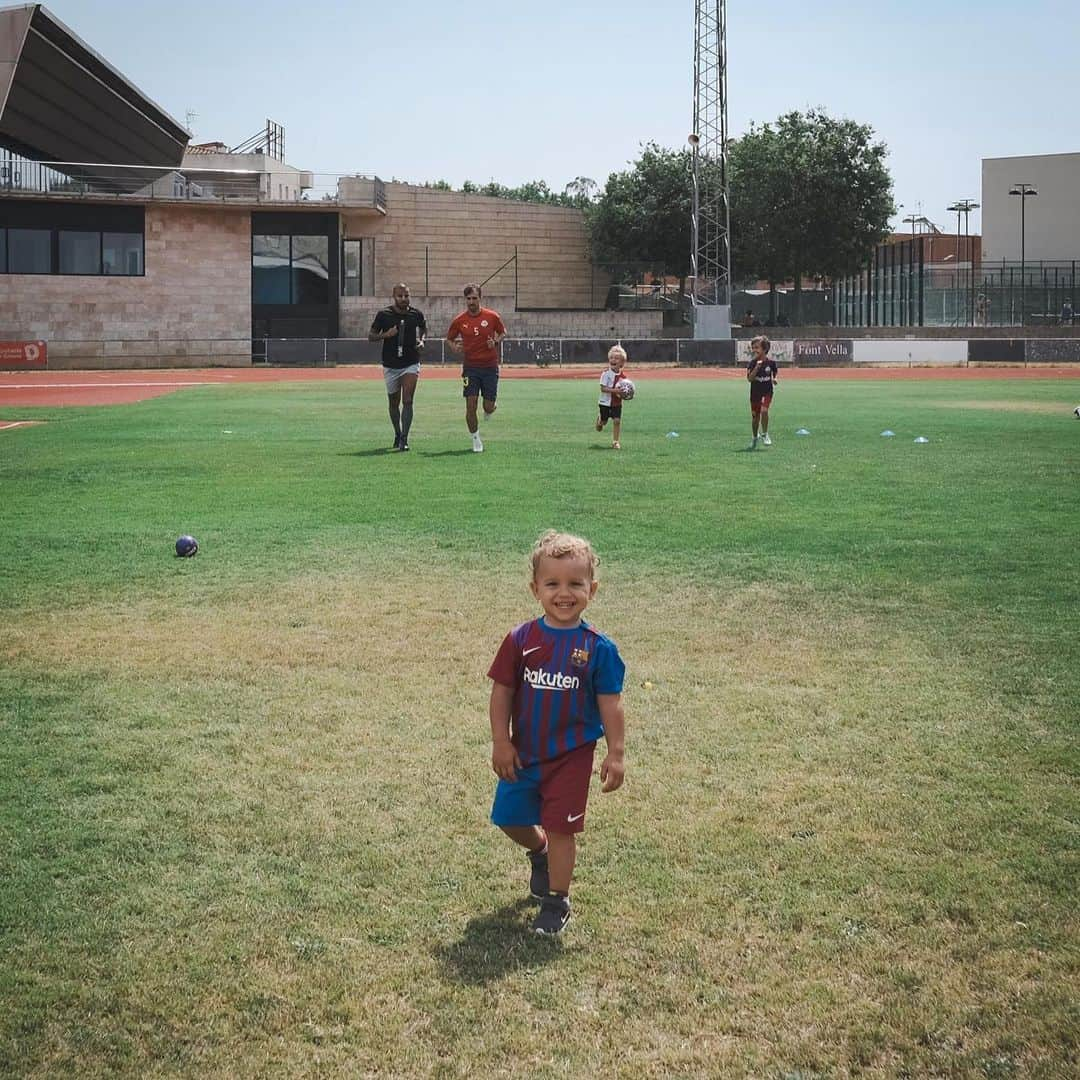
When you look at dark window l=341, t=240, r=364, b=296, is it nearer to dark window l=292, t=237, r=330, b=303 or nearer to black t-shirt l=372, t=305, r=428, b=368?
dark window l=292, t=237, r=330, b=303

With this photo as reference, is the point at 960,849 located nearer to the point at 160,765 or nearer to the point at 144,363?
the point at 160,765

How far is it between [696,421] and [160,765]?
19.3m

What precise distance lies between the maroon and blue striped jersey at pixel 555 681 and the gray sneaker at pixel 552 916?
427 mm

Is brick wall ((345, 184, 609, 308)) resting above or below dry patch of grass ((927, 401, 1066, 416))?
above

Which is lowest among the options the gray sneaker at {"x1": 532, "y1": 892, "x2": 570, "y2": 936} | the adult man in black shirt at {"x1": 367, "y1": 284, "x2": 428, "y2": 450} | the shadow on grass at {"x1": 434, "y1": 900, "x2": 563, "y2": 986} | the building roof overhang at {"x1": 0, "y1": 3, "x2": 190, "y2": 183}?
the shadow on grass at {"x1": 434, "y1": 900, "x2": 563, "y2": 986}

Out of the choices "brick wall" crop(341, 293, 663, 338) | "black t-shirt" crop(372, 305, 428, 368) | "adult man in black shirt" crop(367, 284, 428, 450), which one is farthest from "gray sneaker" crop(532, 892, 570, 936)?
"brick wall" crop(341, 293, 663, 338)

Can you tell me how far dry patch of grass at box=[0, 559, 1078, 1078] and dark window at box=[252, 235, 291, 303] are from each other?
169 ft

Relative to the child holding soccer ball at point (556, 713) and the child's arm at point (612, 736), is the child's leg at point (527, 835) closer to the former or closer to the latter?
the child holding soccer ball at point (556, 713)

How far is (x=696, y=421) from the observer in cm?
2419

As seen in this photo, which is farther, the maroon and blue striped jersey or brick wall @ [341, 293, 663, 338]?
brick wall @ [341, 293, 663, 338]

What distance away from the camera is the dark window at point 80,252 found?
178ft

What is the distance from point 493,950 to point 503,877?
55 cm

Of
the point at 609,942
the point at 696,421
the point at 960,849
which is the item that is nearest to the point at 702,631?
the point at 960,849

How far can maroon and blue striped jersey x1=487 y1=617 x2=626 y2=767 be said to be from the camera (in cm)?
419
